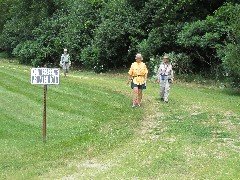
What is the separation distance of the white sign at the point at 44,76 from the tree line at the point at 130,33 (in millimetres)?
10883

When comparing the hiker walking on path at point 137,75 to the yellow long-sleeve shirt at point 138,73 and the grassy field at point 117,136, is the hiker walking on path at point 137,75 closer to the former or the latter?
the yellow long-sleeve shirt at point 138,73

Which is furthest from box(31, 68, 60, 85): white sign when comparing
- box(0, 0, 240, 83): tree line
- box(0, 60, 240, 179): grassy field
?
box(0, 0, 240, 83): tree line

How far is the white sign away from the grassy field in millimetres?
1480

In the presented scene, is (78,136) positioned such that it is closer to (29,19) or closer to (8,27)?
(29,19)

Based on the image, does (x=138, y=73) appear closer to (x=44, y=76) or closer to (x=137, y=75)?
(x=137, y=75)

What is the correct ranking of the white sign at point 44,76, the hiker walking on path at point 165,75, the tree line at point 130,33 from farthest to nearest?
the tree line at point 130,33, the hiker walking on path at point 165,75, the white sign at point 44,76

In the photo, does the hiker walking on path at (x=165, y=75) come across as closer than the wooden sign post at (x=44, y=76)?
No

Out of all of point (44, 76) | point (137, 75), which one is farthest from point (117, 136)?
point (137, 75)

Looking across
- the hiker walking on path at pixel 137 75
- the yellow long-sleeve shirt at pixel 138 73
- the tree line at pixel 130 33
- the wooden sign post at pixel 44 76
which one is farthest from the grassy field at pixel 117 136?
the tree line at pixel 130 33

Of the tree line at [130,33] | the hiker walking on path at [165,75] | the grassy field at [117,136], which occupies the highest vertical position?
the tree line at [130,33]

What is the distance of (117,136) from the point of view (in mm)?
12617

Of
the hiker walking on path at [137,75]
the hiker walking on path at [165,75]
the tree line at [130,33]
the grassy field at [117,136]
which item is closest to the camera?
the grassy field at [117,136]

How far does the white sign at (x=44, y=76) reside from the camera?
11.6 m

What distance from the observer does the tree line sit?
2461cm
